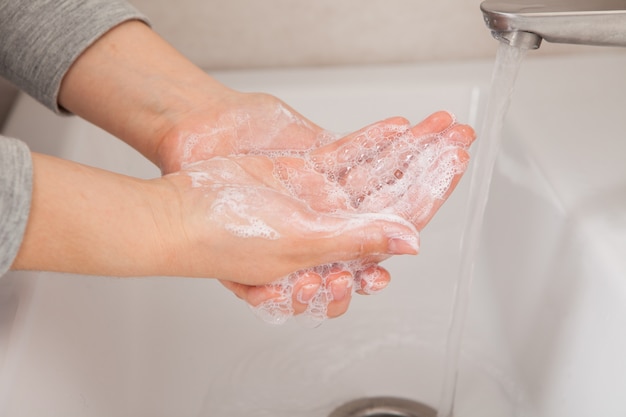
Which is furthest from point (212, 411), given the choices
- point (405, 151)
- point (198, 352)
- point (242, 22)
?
point (242, 22)

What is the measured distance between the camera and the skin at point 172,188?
0.46 meters

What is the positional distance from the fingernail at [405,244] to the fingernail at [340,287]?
0.04 metres

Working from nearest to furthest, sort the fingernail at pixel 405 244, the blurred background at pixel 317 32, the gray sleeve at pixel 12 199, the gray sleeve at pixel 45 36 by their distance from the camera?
the gray sleeve at pixel 12 199, the fingernail at pixel 405 244, the gray sleeve at pixel 45 36, the blurred background at pixel 317 32

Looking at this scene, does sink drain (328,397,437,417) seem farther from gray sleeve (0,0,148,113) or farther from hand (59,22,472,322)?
gray sleeve (0,0,148,113)

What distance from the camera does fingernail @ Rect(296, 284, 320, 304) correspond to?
55 centimetres

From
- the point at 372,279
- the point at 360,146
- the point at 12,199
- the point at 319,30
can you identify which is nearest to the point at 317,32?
the point at 319,30

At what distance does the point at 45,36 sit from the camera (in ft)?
2.14

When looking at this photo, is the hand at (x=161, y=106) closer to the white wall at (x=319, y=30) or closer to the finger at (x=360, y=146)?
the finger at (x=360, y=146)

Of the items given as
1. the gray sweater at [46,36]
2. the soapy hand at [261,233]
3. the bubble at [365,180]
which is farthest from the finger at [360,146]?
the gray sweater at [46,36]

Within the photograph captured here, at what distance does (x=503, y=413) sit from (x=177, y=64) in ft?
1.47

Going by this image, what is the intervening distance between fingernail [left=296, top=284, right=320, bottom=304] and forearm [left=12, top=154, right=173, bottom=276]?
0.36 feet

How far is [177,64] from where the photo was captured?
2.30ft

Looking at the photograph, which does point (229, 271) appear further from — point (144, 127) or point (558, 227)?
point (558, 227)

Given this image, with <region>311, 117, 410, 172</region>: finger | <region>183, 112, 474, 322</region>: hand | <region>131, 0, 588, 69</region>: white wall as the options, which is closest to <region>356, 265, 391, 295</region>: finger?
<region>183, 112, 474, 322</region>: hand
